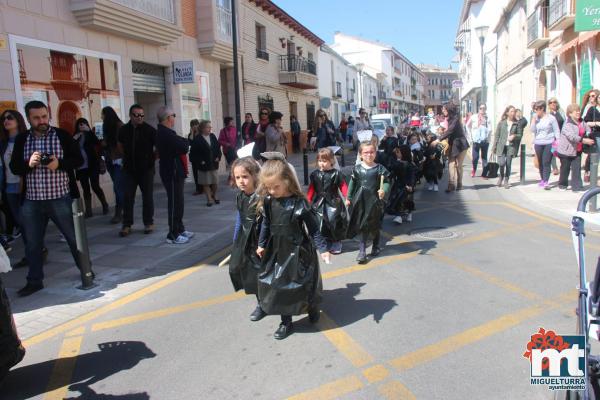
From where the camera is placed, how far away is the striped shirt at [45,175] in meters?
5.10

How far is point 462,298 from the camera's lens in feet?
15.2

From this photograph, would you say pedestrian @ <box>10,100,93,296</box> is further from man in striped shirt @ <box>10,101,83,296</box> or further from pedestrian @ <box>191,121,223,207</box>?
pedestrian @ <box>191,121,223,207</box>

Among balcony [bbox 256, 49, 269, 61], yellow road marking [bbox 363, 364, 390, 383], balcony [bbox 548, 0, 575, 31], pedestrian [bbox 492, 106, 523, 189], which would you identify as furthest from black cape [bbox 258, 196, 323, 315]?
balcony [bbox 256, 49, 269, 61]

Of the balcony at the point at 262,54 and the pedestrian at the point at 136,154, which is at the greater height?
the balcony at the point at 262,54

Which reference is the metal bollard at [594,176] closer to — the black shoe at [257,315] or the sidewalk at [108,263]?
the sidewalk at [108,263]

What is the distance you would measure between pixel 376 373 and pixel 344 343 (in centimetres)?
52

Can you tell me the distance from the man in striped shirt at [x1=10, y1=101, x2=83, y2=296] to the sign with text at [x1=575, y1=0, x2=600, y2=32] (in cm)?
1025

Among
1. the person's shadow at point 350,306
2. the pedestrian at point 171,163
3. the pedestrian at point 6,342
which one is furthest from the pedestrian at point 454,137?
the pedestrian at point 6,342

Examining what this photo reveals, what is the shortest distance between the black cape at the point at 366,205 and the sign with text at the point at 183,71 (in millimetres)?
8563

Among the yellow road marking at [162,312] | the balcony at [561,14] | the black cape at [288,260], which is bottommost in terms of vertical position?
the yellow road marking at [162,312]

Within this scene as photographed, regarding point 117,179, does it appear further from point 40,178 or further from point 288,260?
point 288,260

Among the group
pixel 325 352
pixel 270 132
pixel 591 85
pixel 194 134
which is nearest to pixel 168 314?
pixel 325 352

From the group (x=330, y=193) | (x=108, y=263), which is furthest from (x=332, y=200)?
(x=108, y=263)

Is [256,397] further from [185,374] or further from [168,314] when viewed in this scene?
[168,314]
